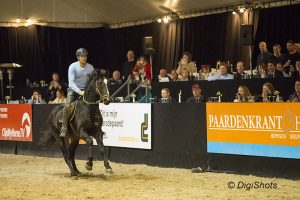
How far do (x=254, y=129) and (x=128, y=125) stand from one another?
3.66 m

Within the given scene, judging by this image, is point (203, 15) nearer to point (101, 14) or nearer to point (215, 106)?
point (101, 14)

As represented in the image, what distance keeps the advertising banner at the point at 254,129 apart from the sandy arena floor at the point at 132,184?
553 mm

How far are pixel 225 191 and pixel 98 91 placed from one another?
3.44m

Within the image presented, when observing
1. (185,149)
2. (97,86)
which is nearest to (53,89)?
(185,149)

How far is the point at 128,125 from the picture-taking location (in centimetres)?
1438

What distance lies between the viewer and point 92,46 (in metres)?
29.4

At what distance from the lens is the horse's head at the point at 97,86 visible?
12.0 meters

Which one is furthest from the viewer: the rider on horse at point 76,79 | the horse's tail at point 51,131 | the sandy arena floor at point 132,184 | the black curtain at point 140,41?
the black curtain at point 140,41

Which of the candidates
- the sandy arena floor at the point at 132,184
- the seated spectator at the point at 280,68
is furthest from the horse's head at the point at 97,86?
the seated spectator at the point at 280,68

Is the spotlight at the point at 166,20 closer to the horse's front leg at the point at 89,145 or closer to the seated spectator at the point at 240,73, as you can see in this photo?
the seated spectator at the point at 240,73

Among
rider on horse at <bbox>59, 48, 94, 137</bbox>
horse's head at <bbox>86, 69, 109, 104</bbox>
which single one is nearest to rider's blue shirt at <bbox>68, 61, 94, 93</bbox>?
rider on horse at <bbox>59, 48, 94, 137</bbox>

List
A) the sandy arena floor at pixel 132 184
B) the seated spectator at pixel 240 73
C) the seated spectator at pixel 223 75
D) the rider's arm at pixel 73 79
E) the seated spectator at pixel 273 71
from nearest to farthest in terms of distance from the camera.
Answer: the sandy arena floor at pixel 132 184, the rider's arm at pixel 73 79, the seated spectator at pixel 273 71, the seated spectator at pixel 240 73, the seated spectator at pixel 223 75

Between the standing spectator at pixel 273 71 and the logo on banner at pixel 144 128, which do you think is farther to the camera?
the standing spectator at pixel 273 71

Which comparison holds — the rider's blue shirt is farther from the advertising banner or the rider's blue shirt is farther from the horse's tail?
the advertising banner
